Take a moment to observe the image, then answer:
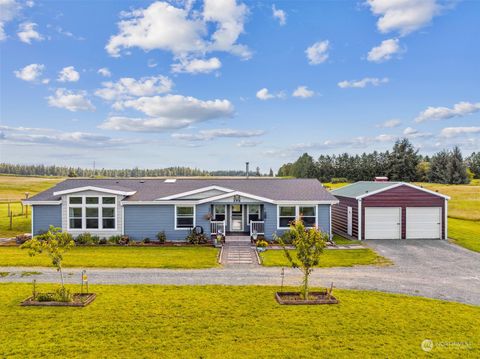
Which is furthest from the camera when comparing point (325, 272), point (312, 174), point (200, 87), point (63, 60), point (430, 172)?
point (312, 174)

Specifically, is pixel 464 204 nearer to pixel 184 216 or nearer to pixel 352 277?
pixel 352 277

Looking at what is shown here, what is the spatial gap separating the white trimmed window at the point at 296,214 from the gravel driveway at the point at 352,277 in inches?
231

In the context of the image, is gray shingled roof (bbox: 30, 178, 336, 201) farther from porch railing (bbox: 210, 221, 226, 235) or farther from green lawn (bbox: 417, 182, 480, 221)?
green lawn (bbox: 417, 182, 480, 221)

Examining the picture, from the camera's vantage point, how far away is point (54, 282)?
1221 cm

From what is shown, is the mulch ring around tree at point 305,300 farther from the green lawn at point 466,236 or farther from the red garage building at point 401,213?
the green lawn at point 466,236

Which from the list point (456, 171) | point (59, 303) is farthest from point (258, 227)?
point (456, 171)

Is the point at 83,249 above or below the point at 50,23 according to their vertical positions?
below

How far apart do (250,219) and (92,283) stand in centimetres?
1210

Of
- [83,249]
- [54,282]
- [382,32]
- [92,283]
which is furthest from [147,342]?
[382,32]

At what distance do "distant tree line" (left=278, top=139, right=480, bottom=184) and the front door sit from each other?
187 ft

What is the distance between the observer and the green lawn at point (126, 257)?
15008 mm

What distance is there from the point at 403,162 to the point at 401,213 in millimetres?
53090

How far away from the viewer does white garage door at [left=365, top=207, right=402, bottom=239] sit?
22.2 m

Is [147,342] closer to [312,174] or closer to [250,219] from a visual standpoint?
[250,219]
